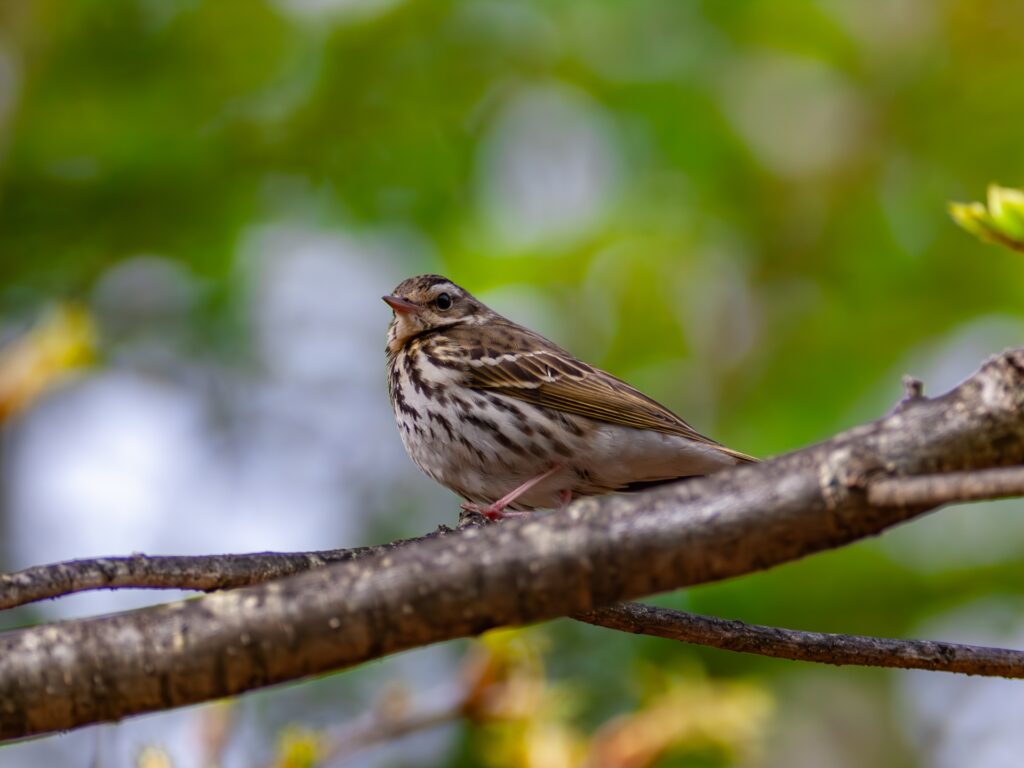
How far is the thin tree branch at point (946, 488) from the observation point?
80.4 inches

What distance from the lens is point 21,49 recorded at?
308 inches

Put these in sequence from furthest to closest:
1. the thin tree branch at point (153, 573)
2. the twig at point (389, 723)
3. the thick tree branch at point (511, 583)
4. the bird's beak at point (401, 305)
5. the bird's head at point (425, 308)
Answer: the bird's head at point (425, 308) → the bird's beak at point (401, 305) → the twig at point (389, 723) → the thin tree branch at point (153, 573) → the thick tree branch at point (511, 583)

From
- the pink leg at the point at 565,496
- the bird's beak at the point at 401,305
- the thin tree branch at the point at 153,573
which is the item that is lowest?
the thin tree branch at the point at 153,573

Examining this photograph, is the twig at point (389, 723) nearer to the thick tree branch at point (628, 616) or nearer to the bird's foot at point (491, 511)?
the thick tree branch at point (628, 616)

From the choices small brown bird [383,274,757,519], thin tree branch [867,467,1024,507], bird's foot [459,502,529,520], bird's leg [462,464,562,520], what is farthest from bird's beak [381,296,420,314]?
thin tree branch [867,467,1024,507]

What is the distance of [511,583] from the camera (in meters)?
2.26

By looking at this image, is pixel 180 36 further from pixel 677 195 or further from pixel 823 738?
pixel 823 738

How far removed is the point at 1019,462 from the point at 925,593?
5.38 m

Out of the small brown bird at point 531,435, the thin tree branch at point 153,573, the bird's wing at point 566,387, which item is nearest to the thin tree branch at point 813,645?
the thin tree branch at point 153,573

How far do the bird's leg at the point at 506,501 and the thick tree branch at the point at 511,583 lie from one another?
320 cm

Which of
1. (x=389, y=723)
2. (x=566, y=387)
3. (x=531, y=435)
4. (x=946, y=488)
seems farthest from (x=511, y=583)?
(x=566, y=387)

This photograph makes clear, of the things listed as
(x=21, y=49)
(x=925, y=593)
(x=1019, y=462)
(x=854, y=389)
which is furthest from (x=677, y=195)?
(x=1019, y=462)

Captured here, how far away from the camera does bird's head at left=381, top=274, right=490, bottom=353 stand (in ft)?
22.7

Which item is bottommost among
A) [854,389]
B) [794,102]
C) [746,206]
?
[854,389]
